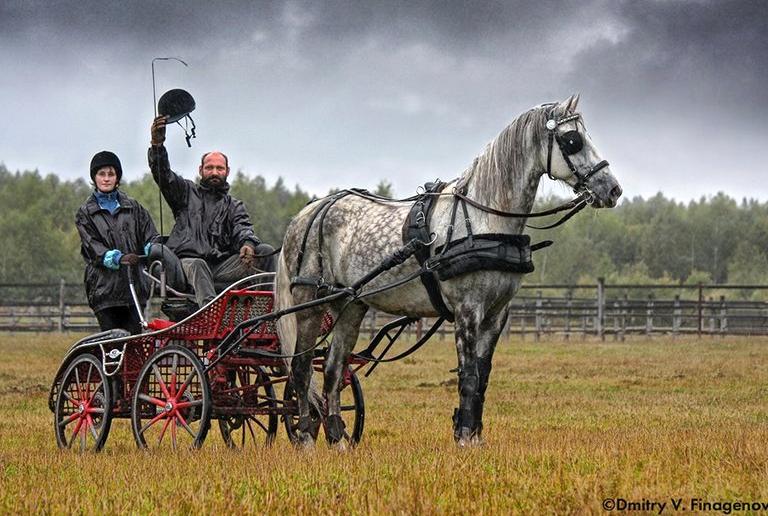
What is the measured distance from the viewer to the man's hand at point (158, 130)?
28.4ft

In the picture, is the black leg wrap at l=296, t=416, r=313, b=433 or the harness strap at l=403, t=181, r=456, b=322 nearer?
the harness strap at l=403, t=181, r=456, b=322

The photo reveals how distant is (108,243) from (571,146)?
3820 mm

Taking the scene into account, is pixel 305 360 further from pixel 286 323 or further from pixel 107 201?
pixel 107 201

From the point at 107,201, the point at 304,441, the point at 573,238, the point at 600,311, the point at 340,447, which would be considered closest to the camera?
the point at 340,447

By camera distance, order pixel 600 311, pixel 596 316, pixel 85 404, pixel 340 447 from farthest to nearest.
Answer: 1. pixel 596 316
2. pixel 600 311
3. pixel 85 404
4. pixel 340 447

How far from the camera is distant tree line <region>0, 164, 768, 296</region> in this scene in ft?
247

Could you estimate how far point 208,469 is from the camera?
22.0 feet

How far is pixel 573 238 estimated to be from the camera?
306 ft

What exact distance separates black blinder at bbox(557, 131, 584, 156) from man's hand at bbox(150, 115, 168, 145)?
3.03m

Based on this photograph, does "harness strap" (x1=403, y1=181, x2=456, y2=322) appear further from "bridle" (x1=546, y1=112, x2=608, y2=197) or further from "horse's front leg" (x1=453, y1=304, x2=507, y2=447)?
"bridle" (x1=546, y1=112, x2=608, y2=197)

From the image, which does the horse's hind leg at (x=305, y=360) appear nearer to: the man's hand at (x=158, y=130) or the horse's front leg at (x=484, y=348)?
the horse's front leg at (x=484, y=348)

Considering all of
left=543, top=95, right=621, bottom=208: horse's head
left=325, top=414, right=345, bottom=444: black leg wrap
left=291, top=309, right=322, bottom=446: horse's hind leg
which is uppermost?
left=543, top=95, right=621, bottom=208: horse's head

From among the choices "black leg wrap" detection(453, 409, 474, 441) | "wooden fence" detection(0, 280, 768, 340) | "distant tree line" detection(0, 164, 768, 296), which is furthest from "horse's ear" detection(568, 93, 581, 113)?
"distant tree line" detection(0, 164, 768, 296)

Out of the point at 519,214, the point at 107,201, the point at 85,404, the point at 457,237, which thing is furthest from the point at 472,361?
the point at 107,201
